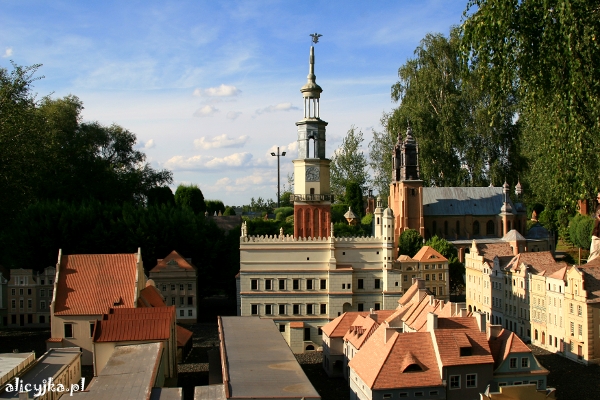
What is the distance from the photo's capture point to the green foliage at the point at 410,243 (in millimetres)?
71912

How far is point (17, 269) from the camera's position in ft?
177

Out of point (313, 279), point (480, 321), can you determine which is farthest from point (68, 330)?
point (480, 321)

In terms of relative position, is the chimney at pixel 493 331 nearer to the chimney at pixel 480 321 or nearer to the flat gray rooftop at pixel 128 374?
the chimney at pixel 480 321

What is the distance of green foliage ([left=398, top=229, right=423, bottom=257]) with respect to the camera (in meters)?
71.9

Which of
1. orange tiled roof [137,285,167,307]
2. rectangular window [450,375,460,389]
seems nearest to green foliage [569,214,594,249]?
rectangular window [450,375,460,389]

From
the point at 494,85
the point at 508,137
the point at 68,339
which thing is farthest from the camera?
the point at 508,137

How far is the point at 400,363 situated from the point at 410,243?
136ft

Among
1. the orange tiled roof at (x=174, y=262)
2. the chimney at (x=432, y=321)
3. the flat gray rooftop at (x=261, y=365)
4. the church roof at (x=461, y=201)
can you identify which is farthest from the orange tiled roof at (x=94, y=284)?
the church roof at (x=461, y=201)

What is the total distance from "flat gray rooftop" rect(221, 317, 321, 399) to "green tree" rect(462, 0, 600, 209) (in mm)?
12757

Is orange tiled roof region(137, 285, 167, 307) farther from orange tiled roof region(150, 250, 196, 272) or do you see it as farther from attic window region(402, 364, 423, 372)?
attic window region(402, 364, 423, 372)

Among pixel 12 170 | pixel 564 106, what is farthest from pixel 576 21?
pixel 12 170

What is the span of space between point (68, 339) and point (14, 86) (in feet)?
60.3

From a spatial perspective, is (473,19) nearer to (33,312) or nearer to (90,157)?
(33,312)

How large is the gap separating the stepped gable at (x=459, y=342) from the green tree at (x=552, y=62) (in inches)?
494
